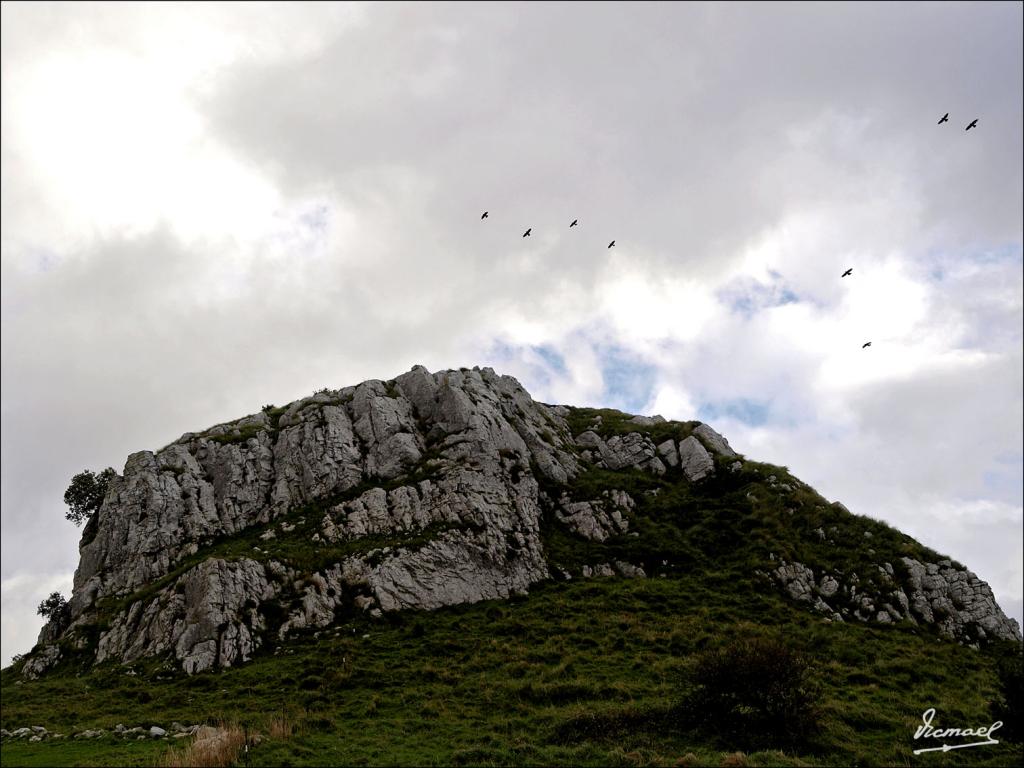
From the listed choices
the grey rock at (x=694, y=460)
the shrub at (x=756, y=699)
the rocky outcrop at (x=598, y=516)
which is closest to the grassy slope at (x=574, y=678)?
the shrub at (x=756, y=699)

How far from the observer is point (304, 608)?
4238 centimetres

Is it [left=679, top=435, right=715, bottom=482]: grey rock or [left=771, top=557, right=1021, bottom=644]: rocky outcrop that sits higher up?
[left=679, top=435, right=715, bottom=482]: grey rock

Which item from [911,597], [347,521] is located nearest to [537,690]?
[347,521]

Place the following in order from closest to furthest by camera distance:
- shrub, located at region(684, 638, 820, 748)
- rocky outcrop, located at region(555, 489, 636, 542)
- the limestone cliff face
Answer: shrub, located at region(684, 638, 820, 748) → the limestone cliff face → rocky outcrop, located at region(555, 489, 636, 542)

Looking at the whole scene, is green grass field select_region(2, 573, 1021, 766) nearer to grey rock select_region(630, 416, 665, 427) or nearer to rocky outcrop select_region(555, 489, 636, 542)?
rocky outcrop select_region(555, 489, 636, 542)

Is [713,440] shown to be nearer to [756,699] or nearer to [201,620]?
[756,699]

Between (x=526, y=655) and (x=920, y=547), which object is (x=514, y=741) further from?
(x=920, y=547)

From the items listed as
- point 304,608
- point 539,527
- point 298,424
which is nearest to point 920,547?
point 539,527

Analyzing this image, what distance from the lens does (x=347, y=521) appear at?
5094 centimetres

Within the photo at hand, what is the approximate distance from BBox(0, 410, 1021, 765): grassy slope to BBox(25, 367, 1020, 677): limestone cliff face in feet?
6.29

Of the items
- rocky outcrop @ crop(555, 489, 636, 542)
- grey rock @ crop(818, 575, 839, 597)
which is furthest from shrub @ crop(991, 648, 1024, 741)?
rocky outcrop @ crop(555, 489, 636, 542)

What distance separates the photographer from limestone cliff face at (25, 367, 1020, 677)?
4222 cm

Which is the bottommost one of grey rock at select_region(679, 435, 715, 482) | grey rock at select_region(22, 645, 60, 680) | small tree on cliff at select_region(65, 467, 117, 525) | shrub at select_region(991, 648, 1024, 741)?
shrub at select_region(991, 648, 1024, 741)

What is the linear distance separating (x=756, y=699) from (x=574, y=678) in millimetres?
10686
